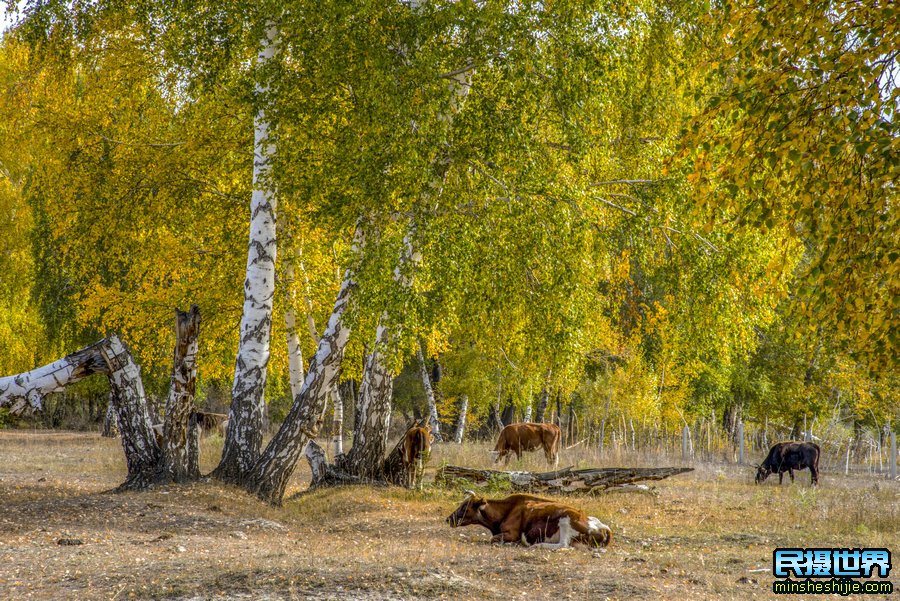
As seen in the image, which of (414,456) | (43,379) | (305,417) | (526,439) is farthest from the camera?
(526,439)

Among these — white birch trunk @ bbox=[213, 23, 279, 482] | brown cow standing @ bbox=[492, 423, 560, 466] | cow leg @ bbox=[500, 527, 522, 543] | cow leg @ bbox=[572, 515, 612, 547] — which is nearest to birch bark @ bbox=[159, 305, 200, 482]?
white birch trunk @ bbox=[213, 23, 279, 482]

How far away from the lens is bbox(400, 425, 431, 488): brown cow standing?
15.2 metres

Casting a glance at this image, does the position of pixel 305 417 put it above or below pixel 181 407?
below

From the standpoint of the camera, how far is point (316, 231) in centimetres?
1577

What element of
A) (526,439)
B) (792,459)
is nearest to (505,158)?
(526,439)

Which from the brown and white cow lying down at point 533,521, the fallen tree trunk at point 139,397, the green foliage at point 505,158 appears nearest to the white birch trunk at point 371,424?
the green foliage at point 505,158

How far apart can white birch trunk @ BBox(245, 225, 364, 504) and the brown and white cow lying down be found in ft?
9.80

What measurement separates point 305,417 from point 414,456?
336 cm

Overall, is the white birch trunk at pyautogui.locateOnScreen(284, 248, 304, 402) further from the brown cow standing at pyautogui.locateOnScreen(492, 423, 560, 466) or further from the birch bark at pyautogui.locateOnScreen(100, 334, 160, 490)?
the brown cow standing at pyautogui.locateOnScreen(492, 423, 560, 466)

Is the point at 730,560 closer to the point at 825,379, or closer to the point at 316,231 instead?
the point at 316,231

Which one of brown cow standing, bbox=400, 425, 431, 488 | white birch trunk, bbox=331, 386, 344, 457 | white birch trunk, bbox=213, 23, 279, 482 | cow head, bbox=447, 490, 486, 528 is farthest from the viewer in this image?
white birch trunk, bbox=331, 386, 344, 457

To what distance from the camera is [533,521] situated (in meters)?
9.95

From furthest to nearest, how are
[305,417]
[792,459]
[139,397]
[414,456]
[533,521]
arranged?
[792,459], [414,456], [305,417], [139,397], [533,521]

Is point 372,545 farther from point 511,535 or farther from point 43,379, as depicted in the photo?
point 43,379
